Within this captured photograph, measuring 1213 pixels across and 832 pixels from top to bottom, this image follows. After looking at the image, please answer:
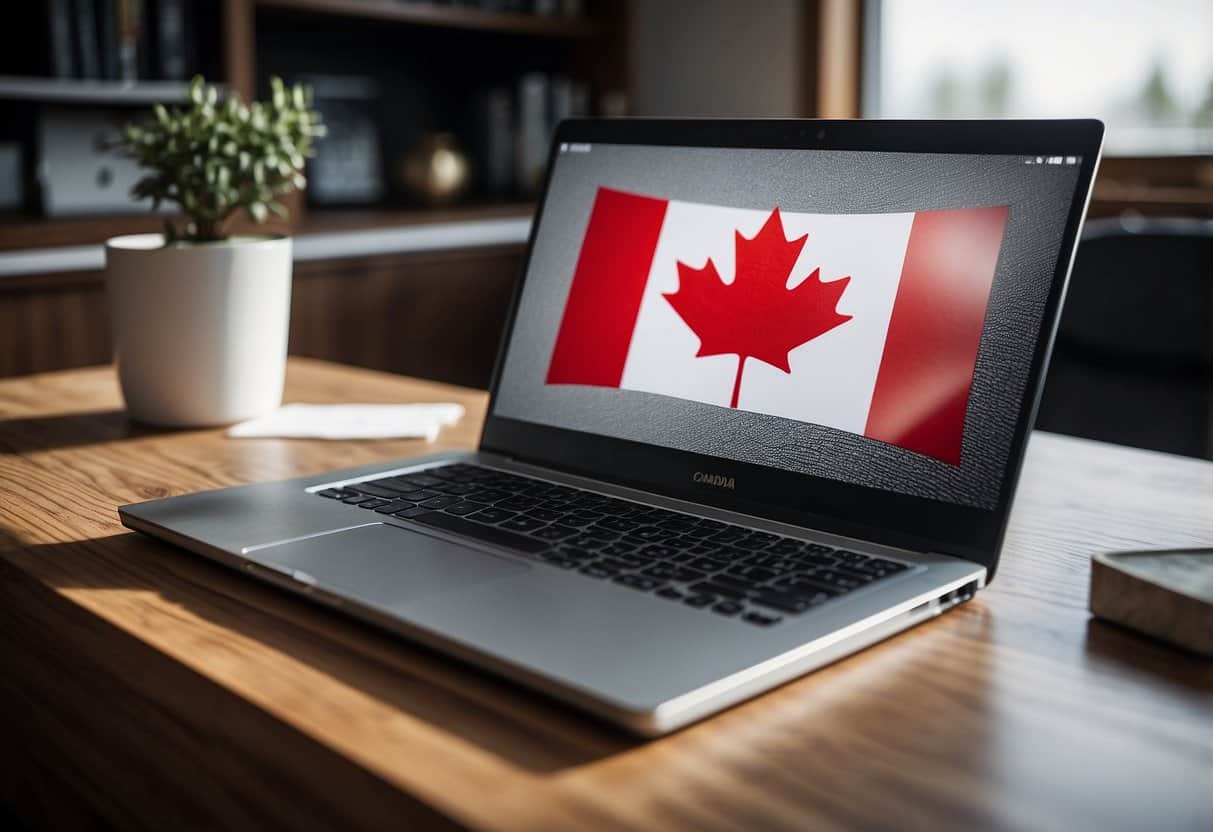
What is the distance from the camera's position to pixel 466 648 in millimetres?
525

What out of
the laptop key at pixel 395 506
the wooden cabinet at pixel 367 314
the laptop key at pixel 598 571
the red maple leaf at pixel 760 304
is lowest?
the wooden cabinet at pixel 367 314

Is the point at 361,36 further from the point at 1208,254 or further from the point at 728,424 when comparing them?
the point at 728,424

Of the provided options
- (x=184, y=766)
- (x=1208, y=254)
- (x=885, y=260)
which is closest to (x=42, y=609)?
(x=184, y=766)

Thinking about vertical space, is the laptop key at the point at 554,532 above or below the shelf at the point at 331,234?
below

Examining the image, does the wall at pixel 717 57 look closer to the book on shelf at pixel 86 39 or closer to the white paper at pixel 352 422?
the book on shelf at pixel 86 39

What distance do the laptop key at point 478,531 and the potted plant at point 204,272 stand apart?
1.42 feet

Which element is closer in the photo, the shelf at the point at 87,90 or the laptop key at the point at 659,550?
the laptop key at the point at 659,550

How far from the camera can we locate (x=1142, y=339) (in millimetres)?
1643

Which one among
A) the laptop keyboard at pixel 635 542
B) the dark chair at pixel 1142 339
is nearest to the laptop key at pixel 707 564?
the laptop keyboard at pixel 635 542

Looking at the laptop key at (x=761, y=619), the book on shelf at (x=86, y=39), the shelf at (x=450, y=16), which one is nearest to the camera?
the laptop key at (x=761, y=619)

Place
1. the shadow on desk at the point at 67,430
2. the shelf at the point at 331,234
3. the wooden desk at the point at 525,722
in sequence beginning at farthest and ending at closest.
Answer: the shelf at the point at 331,234
the shadow on desk at the point at 67,430
the wooden desk at the point at 525,722

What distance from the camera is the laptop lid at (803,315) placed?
2.20 feet

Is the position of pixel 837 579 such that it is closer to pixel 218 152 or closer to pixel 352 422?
pixel 352 422

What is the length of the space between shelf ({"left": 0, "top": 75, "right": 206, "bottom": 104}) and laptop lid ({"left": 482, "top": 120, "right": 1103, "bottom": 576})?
5.56 feet
